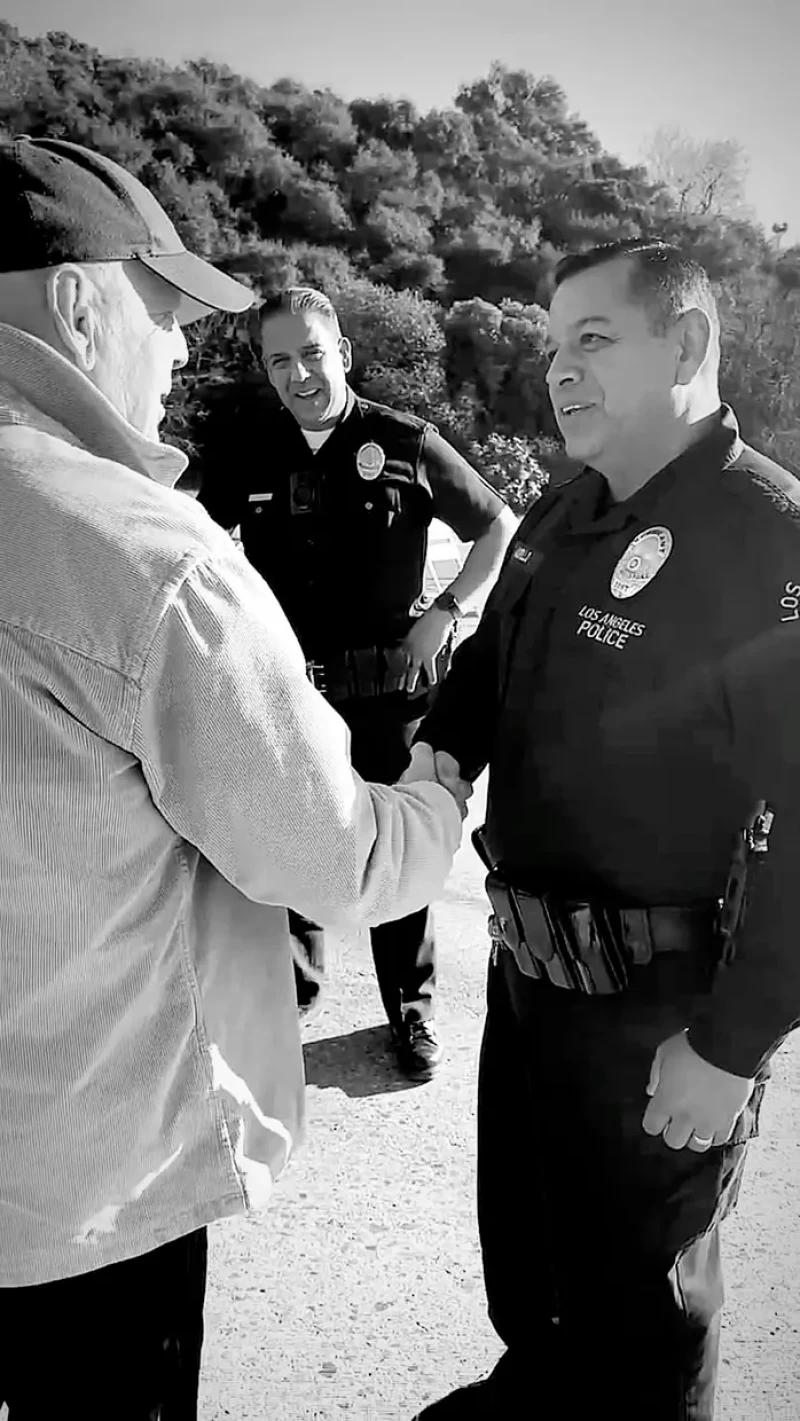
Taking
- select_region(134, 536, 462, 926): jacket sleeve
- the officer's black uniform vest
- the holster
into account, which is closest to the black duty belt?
the holster

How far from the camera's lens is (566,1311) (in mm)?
1296

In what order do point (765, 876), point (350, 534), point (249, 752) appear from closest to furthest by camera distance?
point (249, 752) → point (765, 876) → point (350, 534)

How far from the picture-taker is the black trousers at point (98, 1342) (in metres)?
0.95

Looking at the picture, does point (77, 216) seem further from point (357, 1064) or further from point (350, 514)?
point (357, 1064)

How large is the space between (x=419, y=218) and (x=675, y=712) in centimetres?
2060

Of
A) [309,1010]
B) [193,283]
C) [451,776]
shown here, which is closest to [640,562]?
[451,776]

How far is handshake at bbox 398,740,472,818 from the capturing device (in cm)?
135

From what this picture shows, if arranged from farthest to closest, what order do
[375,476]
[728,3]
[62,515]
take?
[728,3]
[375,476]
[62,515]

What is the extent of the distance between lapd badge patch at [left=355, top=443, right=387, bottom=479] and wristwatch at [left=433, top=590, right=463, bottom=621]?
0.33 m

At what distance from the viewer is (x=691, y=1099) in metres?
1.12

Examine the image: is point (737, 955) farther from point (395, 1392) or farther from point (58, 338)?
point (395, 1392)

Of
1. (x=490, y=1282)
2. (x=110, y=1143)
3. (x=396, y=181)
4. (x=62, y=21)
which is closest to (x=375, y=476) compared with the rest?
(x=490, y=1282)

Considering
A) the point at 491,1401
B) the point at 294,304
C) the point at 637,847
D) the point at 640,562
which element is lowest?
the point at 491,1401

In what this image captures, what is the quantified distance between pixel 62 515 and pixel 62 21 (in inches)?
699
